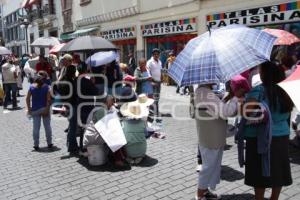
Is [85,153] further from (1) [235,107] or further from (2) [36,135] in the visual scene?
(1) [235,107]

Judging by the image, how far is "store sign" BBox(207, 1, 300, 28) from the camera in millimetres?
12742

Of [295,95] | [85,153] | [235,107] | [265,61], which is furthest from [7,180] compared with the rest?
[295,95]

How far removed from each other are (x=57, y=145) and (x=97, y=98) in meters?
1.65

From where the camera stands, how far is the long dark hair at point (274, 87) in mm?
3807

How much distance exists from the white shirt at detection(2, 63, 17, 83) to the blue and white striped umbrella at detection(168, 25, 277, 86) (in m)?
9.81

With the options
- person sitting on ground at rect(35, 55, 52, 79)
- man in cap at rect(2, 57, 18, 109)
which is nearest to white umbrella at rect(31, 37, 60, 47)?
man in cap at rect(2, 57, 18, 109)

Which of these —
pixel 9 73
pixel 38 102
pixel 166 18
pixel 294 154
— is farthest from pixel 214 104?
pixel 166 18

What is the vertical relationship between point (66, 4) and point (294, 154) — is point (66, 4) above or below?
above

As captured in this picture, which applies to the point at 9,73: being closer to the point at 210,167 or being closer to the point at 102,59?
the point at 102,59

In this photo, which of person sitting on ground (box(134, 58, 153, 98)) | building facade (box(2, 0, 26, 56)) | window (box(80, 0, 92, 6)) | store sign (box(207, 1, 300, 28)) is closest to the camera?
person sitting on ground (box(134, 58, 153, 98))

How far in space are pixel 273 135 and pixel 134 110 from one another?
2818 mm

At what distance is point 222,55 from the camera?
12.6ft

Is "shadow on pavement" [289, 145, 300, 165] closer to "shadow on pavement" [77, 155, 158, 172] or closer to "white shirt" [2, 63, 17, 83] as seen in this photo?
"shadow on pavement" [77, 155, 158, 172]

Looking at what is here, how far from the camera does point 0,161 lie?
6789 millimetres
